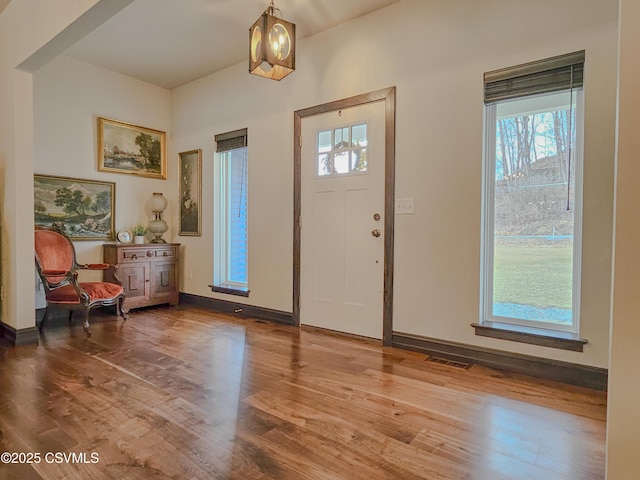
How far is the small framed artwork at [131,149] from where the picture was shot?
434 centimetres

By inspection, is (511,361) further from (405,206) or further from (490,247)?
(405,206)

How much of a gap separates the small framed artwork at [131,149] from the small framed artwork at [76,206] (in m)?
0.29

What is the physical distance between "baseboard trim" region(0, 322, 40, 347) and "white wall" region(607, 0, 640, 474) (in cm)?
380

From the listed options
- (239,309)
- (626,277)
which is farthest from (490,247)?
(239,309)

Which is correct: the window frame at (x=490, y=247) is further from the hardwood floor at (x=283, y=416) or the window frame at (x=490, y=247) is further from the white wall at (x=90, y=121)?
the white wall at (x=90, y=121)

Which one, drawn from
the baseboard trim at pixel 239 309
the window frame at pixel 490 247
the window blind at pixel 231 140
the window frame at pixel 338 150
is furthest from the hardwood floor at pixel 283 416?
the window blind at pixel 231 140

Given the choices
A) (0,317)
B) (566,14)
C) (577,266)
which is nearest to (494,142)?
(566,14)

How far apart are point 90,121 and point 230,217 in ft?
6.34

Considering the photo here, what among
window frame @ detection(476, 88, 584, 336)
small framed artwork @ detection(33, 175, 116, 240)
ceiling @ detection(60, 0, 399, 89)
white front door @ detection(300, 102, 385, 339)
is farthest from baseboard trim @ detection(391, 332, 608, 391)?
small framed artwork @ detection(33, 175, 116, 240)

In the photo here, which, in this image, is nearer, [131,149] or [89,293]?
[89,293]

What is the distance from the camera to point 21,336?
299 centimetres

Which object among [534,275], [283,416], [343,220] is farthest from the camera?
[343,220]

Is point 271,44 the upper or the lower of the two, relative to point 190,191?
upper

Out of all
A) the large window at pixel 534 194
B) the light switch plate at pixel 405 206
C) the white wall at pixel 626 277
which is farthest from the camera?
the light switch plate at pixel 405 206
